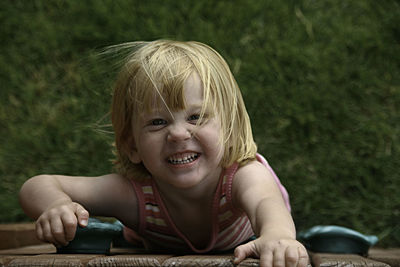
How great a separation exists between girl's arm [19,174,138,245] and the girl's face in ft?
0.77

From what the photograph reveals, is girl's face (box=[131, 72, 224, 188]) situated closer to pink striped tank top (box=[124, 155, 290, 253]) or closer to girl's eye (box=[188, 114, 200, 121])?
girl's eye (box=[188, 114, 200, 121])

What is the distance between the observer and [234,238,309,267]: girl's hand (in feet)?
3.83

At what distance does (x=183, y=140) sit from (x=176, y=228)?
1.19 feet

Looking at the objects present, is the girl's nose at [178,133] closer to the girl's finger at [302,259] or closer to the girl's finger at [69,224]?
the girl's finger at [69,224]

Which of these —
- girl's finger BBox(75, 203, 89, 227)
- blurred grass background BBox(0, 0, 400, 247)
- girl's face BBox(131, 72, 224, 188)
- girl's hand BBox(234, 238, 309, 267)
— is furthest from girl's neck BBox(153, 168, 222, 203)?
blurred grass background BBox(0, 0, 400, 247)

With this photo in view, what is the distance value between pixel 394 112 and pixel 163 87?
58.7 inches

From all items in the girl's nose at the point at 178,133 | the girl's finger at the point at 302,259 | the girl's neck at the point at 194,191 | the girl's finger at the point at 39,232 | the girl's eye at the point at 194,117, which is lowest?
the girl's neck at the point at 194,191

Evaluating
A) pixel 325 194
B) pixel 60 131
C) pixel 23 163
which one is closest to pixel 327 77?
pixel 325 194

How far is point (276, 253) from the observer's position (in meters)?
1.18

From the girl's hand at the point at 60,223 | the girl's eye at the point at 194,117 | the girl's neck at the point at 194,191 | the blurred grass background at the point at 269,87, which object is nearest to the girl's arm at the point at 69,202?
the girl's hand at the point at 60,223

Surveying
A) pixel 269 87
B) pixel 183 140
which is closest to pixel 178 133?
pixel 183 140

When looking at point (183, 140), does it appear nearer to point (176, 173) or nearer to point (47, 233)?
point (176, 173)

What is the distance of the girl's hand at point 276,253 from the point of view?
117cm

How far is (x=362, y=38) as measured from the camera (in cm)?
286
